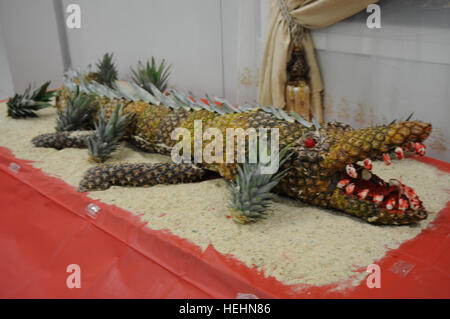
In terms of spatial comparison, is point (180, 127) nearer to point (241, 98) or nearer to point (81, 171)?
point (81, 171)

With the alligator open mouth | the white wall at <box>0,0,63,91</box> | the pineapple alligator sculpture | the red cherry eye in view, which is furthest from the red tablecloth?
the white wall at <box>0,0,63,91</box>

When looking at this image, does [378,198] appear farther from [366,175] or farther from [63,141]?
[63,141]

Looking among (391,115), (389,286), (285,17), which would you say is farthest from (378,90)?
(389,286)

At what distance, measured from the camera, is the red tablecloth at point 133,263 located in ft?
5.91

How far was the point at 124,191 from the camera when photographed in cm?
258

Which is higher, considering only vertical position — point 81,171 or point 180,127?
point 180,127

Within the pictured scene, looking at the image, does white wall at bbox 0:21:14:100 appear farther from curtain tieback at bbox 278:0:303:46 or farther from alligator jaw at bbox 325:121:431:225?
alligator jaw at bbox 325:121:431:225

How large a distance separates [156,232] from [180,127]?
34.1 inches

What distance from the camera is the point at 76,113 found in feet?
11.1

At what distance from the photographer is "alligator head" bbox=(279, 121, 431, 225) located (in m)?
1.99

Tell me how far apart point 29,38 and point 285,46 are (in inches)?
154

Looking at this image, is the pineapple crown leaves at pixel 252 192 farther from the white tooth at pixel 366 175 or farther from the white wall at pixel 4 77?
the white wall at pixel 4 77

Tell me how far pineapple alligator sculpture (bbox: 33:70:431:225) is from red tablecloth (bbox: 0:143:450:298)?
0.23 m

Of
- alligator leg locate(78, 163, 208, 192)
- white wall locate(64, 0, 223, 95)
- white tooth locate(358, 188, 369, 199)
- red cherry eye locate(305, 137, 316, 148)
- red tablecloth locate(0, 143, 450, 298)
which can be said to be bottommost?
red tablecloth locate(0, 143, 450, 298)
